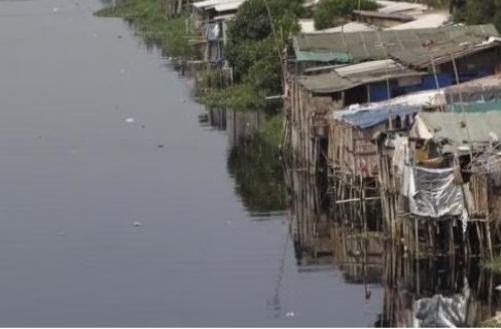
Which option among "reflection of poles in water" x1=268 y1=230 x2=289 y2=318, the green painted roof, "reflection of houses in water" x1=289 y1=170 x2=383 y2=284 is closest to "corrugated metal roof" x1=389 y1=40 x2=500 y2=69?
the green painted roof

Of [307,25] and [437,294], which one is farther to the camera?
[307,25]

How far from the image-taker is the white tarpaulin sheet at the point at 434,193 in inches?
1009

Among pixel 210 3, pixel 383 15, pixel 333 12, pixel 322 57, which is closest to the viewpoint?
pixel 322 57

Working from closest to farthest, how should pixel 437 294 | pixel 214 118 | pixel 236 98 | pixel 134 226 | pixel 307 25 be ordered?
pixel 437 294 < pixel 134 226 < pixel 214 118 < pixel 236 98 < pixel 307 25

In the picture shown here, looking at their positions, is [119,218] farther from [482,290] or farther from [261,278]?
[482,290]

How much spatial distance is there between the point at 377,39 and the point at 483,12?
141 inches

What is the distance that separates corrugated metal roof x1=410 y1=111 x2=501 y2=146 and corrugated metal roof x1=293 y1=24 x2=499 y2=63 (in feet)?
24.4

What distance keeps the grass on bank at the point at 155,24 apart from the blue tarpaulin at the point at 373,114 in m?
24.7

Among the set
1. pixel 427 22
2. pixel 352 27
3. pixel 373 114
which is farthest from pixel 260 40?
pixel 373 114

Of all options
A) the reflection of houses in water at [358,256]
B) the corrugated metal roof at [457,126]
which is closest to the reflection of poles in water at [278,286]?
the reflection of houses in water at [358,256]

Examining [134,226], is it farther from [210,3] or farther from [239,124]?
[210,3]

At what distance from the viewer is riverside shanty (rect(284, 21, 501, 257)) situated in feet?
84.3

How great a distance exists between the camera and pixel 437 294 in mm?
25047

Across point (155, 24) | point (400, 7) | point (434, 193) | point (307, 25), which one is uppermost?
point (400, 7)
